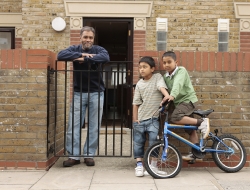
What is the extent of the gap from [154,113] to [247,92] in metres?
1.35

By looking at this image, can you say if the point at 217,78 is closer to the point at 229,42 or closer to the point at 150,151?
the point at 150,151

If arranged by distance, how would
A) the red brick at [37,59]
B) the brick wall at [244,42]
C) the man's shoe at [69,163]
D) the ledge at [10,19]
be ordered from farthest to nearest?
the ledge at [10,19] → the brick wall at [244,42] → the man's shoe at [69,163] → the red brick at [37,59]

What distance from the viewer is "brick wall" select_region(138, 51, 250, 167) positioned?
4.82m

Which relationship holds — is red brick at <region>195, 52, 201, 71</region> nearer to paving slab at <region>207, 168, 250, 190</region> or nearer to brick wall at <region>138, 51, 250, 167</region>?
brick wall at <region>138, 51, 250, 167</region>

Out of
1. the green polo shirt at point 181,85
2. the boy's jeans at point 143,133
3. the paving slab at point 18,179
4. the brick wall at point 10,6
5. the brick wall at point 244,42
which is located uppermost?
the brick wall at point 10,6

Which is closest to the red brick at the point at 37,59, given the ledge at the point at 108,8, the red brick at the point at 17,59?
the red brick at the point at 17,59

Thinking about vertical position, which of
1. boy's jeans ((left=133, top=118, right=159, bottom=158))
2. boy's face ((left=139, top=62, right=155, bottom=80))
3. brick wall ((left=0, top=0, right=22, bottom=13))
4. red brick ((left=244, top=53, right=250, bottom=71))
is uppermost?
brick wall ((left=0, top=0, right=22, bottom=13))

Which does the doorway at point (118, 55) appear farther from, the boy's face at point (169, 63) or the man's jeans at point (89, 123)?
the boy's face at point (169, 63)

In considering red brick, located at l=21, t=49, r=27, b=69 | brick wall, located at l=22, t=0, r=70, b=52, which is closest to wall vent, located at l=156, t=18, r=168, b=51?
brick wall, located at l=22, t=0, r=70, b=52

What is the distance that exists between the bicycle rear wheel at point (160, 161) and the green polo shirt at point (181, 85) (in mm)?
625

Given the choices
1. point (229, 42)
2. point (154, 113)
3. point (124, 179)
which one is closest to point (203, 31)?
point (229, 42)

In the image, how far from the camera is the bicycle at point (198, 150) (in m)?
4.41

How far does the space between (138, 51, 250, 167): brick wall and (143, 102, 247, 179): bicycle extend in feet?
0.92

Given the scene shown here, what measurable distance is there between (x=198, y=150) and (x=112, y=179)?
116 centimetres
